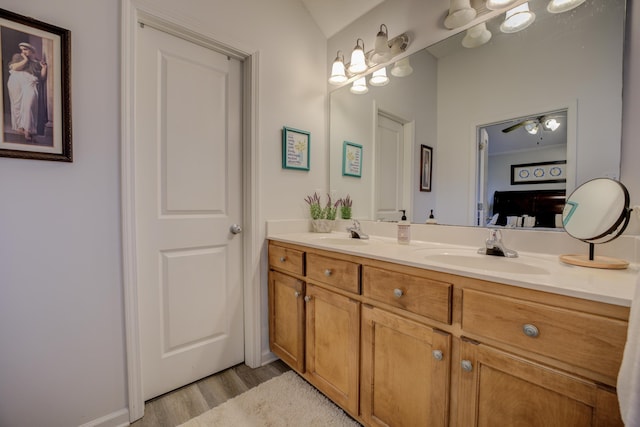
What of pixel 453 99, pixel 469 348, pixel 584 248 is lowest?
pixel 469 348

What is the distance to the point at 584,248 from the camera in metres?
1.10

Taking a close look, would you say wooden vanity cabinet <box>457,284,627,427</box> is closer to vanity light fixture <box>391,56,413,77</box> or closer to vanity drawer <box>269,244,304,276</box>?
vanity drawer <box>269,244,304,276</box>

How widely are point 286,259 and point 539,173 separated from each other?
1360 millimetres

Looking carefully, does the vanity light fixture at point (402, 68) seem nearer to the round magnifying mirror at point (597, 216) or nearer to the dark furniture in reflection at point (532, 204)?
the dark furniture in reflection at point (532, 204)

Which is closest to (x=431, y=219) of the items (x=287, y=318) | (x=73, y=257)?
(x=287, y=318)

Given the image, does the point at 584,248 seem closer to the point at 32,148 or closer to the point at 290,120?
the point at 290,120

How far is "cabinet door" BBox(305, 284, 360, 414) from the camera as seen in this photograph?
127 centimetres

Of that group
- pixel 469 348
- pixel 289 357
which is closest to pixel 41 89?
pixel 289 357

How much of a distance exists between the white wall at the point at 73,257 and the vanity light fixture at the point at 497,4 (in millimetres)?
1553

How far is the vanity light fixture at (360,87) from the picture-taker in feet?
6.56

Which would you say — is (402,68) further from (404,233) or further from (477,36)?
(404,233)

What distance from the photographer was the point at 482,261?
3.92ft

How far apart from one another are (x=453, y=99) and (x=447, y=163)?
1.17 feet

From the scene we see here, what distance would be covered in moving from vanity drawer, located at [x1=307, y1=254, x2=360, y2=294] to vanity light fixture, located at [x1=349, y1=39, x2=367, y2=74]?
1.34m
